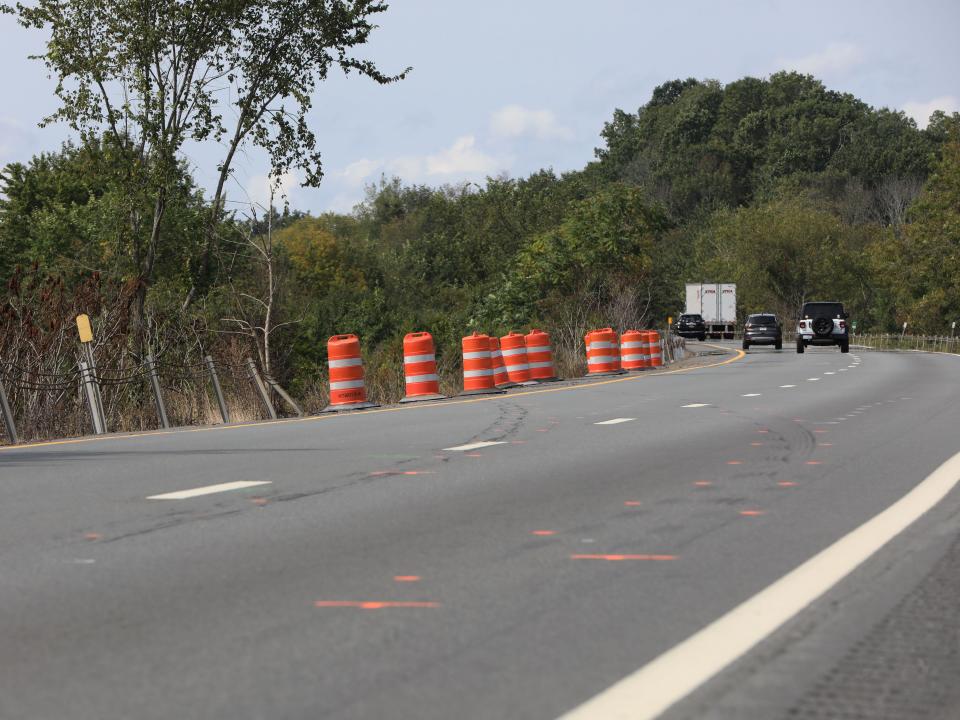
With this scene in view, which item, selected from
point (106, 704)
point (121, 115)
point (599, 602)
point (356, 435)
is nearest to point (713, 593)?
point (599, 602)

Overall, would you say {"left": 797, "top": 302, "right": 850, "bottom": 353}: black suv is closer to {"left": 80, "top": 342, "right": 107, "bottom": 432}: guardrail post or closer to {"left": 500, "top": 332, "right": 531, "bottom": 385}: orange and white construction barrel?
{"left": 500, "top": 332, "right": 531, "bottom": 385}: orange and white construction barrel

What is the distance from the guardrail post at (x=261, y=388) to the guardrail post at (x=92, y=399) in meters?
3.16

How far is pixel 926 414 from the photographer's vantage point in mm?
19391

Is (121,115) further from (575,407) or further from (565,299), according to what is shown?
(565,299)

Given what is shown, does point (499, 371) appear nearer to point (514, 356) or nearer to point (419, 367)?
point (514, 356)

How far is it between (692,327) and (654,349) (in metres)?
48.6

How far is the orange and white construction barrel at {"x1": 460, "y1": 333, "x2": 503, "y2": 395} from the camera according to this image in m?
26.1

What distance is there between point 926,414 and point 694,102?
141757 millimetres

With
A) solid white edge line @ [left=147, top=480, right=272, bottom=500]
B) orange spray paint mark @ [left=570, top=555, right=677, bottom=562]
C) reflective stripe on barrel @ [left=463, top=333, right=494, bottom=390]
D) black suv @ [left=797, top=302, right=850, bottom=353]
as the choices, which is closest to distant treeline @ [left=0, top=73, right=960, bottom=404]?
reflective stripe on barrel @ [left=463, top=333, right=494, bottom=390]

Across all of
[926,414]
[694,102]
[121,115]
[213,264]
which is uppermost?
[694,102]

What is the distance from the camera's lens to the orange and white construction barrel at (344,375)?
22203 mm

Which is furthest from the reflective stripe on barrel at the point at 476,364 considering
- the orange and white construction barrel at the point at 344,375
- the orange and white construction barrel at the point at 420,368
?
the orange and white construction barrel at the point at 344,375

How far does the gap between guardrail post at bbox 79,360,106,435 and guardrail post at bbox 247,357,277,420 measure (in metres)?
3.16

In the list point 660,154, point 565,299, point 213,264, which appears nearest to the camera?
point 213,264
